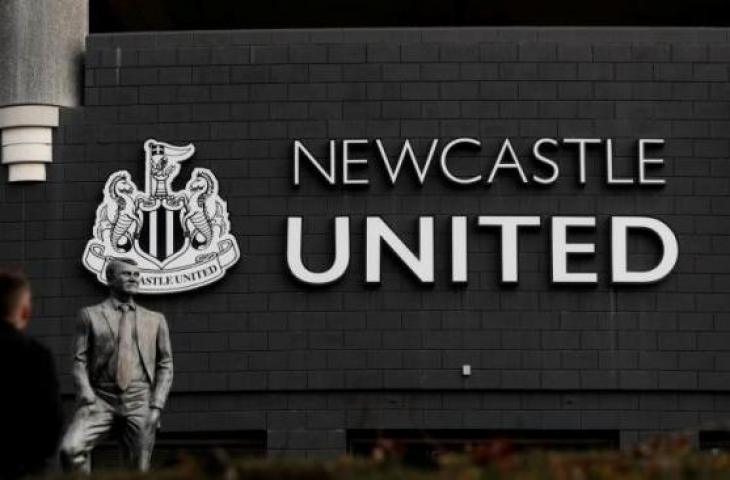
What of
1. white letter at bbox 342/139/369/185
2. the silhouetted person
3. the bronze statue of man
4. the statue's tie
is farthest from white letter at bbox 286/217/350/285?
the silhouetted person

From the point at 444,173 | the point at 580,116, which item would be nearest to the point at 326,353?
the point at 444,173

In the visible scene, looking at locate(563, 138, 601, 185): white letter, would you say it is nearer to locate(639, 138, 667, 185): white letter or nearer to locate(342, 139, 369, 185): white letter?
locate(639, 138, 667, 185): white letter

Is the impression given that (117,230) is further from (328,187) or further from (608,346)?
(608,346)

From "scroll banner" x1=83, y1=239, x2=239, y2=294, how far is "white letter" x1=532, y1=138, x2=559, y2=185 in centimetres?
370

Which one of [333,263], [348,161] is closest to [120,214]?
[333,263]

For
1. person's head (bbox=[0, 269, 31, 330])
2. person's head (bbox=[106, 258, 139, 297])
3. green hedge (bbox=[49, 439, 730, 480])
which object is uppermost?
Answer: person's head (bbox=[106, 258, 139, 297])

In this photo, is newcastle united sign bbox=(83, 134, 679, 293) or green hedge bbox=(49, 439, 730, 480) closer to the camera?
green hedge bbox=(49, 439, 730, 480)

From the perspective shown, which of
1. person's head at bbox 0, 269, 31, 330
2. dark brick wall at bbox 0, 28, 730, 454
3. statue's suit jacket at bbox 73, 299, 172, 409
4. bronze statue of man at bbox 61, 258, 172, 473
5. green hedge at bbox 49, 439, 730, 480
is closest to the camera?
green hedge at bbox 49, 439, 730, 480

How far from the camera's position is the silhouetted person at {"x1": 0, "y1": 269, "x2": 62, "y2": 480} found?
29.8 feet

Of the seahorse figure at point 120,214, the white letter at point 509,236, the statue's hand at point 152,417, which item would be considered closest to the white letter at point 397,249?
the white letter at point 509,236

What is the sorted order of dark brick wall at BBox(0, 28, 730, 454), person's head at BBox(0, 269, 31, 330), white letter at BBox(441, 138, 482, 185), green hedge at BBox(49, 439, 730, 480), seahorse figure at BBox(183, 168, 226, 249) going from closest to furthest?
green hedge at BBox(49, 439, 730, 480)
person's head at BBox(0, 269, 31, 330)
dark brick wall at BBox(0, 28, 730, 454)
white letter at BBox(441, 138, 482, 185)
seahorse figure at BBox(183, 168, 226, 249)

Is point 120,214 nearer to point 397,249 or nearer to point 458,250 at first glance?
point 397,249

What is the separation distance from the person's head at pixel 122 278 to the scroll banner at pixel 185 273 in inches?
210

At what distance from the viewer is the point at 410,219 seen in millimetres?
22125
